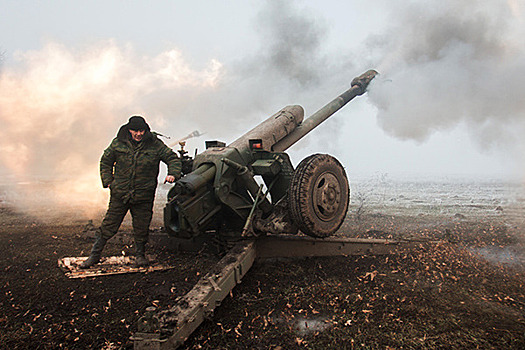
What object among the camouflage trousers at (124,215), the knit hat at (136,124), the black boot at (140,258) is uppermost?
the knit hat at (136,124)

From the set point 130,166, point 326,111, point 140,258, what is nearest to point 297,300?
point 140,258

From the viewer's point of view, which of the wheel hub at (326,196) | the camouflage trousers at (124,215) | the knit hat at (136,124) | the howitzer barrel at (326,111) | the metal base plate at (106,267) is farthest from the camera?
the howitzer barrel at (326,111)

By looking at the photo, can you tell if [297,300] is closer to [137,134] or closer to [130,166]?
[130,166]

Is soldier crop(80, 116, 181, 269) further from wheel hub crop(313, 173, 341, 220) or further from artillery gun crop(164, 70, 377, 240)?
wheel hub crop(313, 173, 341, 220)

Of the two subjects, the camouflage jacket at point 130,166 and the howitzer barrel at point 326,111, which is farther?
the howitzer barrel at point 326,111

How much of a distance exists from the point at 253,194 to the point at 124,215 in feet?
5.94

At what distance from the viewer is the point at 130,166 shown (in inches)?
202

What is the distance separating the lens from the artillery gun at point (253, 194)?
4926 millimetres

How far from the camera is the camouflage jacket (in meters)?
5.13

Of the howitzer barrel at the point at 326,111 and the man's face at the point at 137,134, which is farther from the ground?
the howitzer barrel at the point at 326,111

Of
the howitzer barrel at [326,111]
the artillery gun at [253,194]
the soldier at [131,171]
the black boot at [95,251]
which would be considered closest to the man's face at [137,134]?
the soldier at [131,171]

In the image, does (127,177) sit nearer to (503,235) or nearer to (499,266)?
(499,266)

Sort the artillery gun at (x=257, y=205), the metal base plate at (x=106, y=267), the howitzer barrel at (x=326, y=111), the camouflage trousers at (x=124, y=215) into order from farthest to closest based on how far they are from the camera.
→ the howitzer barrel at (x=326, y=111) < the camouflage trousers at (x=124, y=215) < the metal base plate at (x=106, y=267) < the artillery gun at (x=257, y=205)

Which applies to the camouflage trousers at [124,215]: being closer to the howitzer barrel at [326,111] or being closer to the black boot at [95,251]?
the black boot at [95,251]
